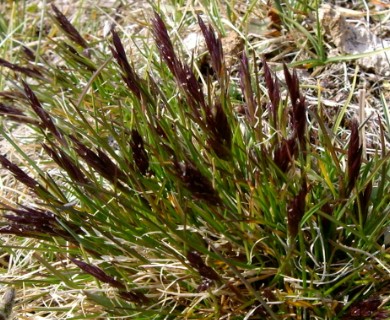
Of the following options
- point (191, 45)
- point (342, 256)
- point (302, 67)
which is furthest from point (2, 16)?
point (342, 256)

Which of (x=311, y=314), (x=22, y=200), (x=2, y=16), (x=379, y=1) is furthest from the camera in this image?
(x=2, y=16)

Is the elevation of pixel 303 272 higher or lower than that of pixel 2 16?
lower

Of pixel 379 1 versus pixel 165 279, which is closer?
pixel 165 279

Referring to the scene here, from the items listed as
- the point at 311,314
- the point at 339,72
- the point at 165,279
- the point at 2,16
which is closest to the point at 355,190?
the point at 311,314

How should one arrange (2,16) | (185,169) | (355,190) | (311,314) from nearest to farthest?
(185,169) → (355,190) → (311,314) → (2,16)

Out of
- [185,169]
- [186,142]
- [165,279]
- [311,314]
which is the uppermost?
[185,169]

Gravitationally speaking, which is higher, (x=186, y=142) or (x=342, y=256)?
(x=186, y=142)

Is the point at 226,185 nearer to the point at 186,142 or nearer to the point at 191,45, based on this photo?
the point at 186,142

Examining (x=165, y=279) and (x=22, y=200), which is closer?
(x=165, y=279)

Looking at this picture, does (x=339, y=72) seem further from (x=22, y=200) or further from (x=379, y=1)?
(x=22, y=200)
